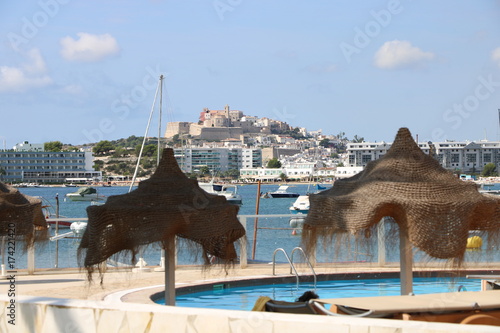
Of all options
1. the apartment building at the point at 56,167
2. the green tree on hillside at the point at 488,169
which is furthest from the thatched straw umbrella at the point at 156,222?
the apartment building at the point at 56,167

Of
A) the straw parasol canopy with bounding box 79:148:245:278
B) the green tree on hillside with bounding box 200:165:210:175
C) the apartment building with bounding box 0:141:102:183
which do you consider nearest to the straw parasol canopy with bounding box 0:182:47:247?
the straw parasol canopy with bounding box 79:148:245:278

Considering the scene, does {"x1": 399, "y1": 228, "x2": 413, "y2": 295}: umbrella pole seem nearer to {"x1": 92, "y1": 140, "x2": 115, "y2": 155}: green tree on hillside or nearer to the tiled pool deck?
the tiled pool deck

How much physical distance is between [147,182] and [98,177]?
14699 centimetres

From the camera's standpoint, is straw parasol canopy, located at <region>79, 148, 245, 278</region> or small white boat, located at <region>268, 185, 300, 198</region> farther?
small white boat, located at <region>268, 185, 300, 198</region>

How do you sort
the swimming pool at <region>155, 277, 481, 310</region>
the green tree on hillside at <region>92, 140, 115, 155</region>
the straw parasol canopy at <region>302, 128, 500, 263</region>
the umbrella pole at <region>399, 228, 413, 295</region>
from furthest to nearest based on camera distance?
the green tree on hillside at <region>92, 140, 115, 155</region> → the swimming pool at <region>155, 277, 481, 310</region> → the umbrella pole at <region>399, 228, 413, 295</region> → the straw parasol canopy at <region>302, 128, 500, 263</region>

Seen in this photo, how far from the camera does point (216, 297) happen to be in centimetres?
1120

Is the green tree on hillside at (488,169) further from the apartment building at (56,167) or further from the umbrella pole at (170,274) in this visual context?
the umbrella pole at (170,274)

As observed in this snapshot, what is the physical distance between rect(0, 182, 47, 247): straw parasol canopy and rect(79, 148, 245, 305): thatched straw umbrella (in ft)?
8.22

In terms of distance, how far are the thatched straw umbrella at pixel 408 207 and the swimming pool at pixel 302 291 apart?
2.85m

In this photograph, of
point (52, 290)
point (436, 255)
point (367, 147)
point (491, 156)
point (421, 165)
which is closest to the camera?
point (436, 255)

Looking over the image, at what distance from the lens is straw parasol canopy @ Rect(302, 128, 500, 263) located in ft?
23.5

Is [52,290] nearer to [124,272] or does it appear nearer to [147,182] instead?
[124,272]

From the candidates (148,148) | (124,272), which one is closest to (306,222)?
(124,272)

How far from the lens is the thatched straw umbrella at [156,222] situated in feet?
24.1
